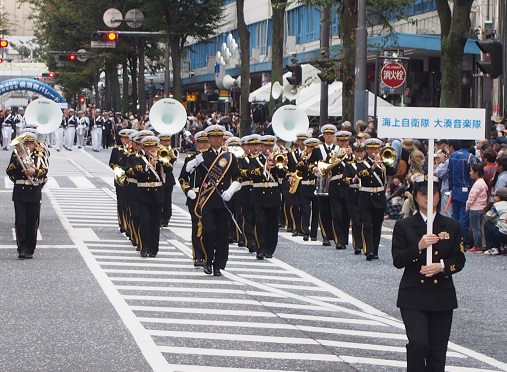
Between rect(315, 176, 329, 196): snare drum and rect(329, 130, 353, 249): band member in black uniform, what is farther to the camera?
rect(315, 176, 329, 196): snare drum

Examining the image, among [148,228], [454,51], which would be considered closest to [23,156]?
[148,228]

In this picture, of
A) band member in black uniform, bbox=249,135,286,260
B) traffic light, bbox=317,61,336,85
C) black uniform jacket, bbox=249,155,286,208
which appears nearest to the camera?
A: band member in black uniform, bbox=249,135,286,260

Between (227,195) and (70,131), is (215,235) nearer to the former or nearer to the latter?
(227,195)

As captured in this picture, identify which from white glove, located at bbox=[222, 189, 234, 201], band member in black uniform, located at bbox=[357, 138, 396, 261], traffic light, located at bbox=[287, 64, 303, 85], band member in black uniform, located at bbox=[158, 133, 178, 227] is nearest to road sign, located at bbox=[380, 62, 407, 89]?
band member in black uniform, located at bbox=[158, 133, 178, 227]

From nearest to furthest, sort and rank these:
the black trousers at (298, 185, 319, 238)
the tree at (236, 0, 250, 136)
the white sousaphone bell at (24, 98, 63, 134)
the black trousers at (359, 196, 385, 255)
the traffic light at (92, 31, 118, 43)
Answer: the black trousers at (359, 196, 385, 255), the black trousers at (298, 185, 319, 238), the white sousaphone bell at (24, 98, 63, 134), the traffic light at (92, 31, 118, 43), the tree at (236, 0, 250, 136)

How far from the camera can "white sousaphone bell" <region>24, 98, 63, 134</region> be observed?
29531 mm

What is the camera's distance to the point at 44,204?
31750 mm

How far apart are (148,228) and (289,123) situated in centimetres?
582

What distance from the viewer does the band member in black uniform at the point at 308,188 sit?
24.0m

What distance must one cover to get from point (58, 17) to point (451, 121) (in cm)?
7967

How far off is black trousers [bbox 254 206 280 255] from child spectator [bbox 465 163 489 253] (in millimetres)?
3054

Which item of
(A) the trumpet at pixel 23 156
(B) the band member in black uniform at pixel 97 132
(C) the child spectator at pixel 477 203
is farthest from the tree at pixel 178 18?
(A) the trumpet at pixel 23 156

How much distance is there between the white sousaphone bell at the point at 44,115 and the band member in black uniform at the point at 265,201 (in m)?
7.83

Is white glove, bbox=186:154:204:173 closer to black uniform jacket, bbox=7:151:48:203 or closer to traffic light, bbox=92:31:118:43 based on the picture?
black uniform jacket, bbox=7:151:48:203
